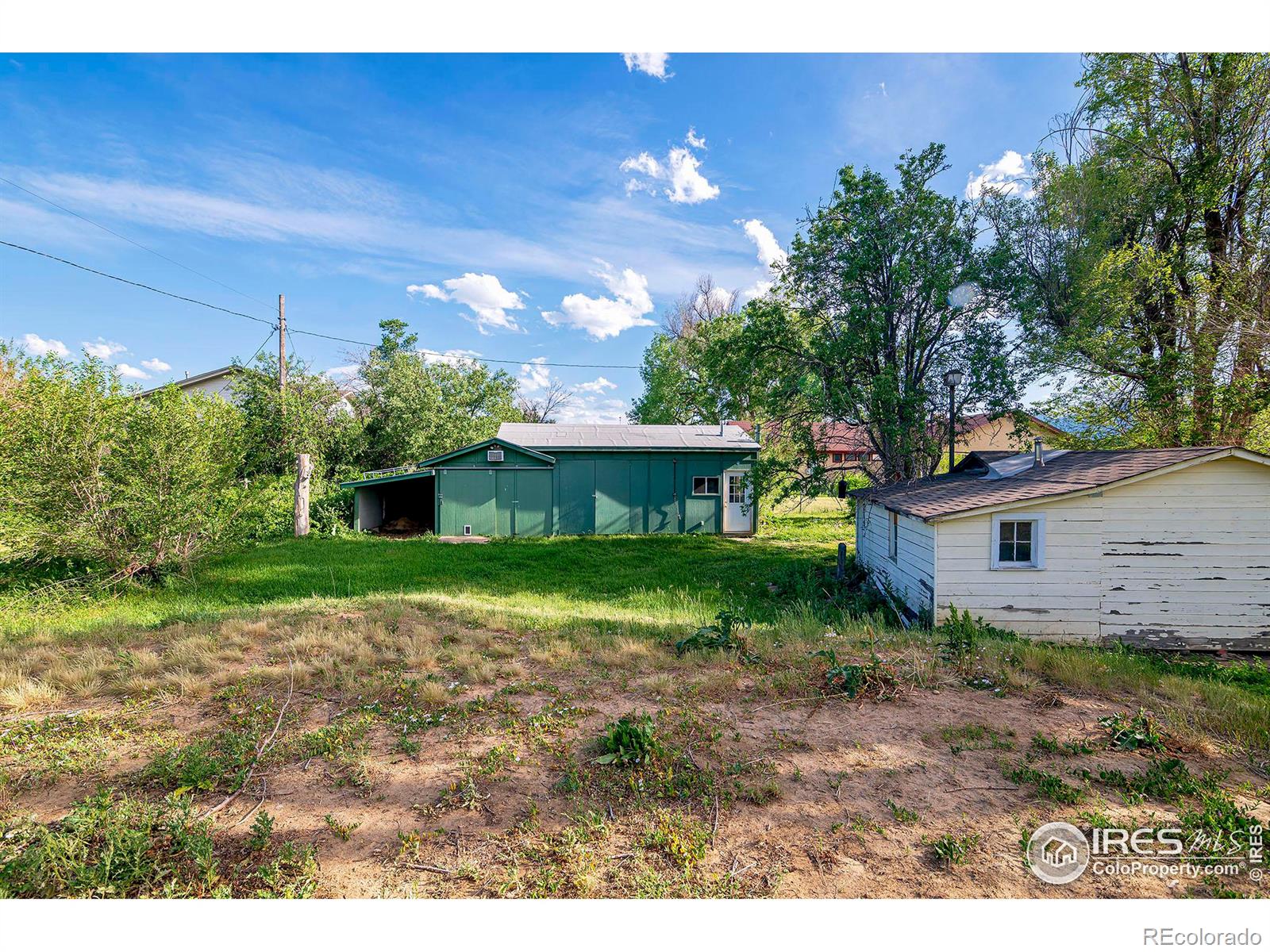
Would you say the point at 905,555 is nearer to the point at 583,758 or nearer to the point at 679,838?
the point at 583,758

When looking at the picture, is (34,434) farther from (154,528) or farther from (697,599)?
(697,599)

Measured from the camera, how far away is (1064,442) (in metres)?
11.9

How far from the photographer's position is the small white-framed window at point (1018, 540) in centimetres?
716

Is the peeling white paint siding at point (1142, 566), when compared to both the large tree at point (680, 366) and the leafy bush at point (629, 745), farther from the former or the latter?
the large tree at point (680, 366)

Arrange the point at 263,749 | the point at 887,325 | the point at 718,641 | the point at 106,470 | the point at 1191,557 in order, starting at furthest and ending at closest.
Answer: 1. the point at 887,325
2. the point at 106,470
3. the point at 1191,557
4. the point at 718,641
5. the point at 263,749

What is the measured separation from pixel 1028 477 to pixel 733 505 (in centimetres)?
918

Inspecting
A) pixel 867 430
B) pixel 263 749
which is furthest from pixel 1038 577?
pixel 263 749

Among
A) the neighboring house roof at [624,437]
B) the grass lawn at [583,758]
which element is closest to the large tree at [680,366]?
the neighboring house roof at [624,437]

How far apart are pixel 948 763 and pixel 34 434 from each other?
13.1 metres

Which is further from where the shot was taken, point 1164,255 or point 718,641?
point 1164,255

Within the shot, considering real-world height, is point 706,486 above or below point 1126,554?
above

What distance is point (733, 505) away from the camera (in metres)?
16.9

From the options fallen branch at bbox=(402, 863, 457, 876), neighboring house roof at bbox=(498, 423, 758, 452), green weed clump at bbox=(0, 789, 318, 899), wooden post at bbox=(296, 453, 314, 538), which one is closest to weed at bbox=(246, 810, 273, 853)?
green weed clump at bbox=(0, 789, 318, 899)
